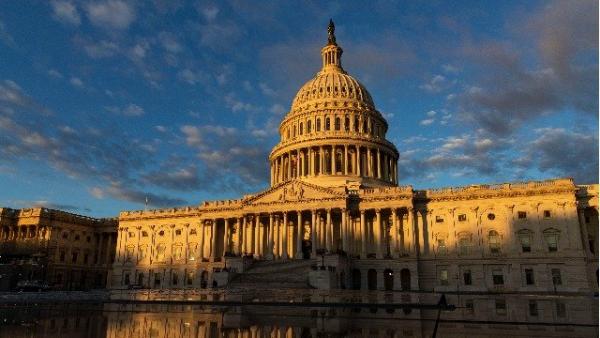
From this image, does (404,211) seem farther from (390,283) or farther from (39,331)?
(39,331)

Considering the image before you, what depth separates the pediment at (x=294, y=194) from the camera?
7169 cm

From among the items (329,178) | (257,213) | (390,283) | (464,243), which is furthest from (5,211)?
(464,243)

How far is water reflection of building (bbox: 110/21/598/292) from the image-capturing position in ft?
209

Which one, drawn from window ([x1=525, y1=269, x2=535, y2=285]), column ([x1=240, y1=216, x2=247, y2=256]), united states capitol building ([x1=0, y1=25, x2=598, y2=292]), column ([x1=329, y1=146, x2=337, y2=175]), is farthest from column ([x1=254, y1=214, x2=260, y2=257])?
window ([x1=525, y1=269, x2=535, y2=285])

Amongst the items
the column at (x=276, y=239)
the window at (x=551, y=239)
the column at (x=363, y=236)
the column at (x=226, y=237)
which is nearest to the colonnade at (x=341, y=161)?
the column at (x=276, y=239)

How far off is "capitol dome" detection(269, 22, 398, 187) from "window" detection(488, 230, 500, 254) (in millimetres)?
25753

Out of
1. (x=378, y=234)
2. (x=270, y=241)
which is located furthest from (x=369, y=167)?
(x=270, y=241)

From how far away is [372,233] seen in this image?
73.9 meters

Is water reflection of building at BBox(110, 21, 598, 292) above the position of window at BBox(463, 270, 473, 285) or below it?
above

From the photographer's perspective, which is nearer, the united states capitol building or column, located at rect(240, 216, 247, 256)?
the united states capitol building

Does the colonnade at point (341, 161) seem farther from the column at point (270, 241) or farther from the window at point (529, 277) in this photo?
the window at point (529, 277)

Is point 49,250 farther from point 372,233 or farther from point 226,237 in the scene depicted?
point 372,233

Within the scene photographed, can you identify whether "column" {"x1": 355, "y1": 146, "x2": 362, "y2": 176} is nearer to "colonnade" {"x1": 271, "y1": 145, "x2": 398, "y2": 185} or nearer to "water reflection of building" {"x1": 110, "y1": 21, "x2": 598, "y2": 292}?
"colonnade" {"x1": 271, "y1": 145, "x2": 398, "y2": 185}

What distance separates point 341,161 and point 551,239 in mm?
40974
